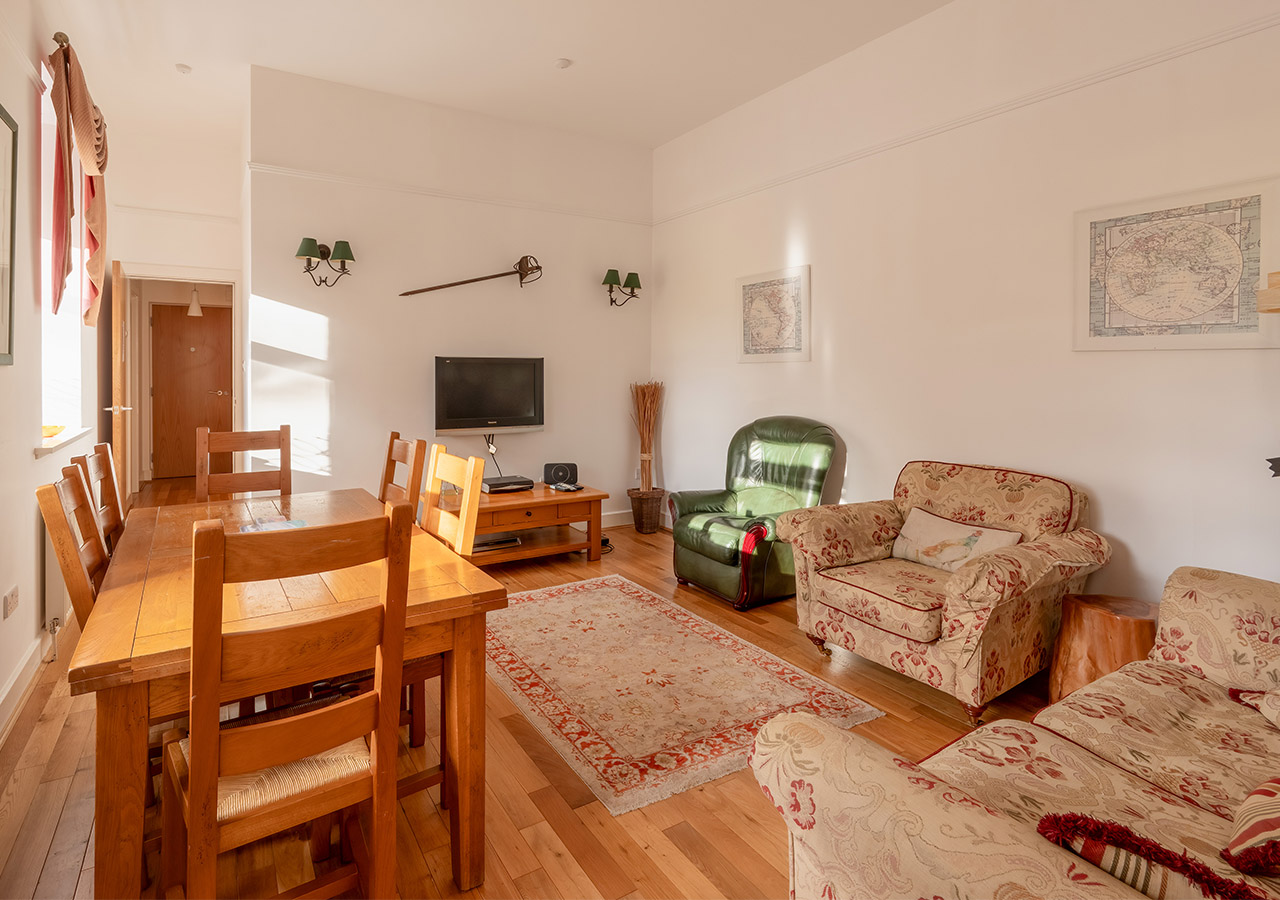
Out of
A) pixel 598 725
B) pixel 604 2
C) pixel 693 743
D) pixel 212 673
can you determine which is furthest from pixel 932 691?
pixel 604 2

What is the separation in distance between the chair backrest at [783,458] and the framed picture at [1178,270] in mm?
1455

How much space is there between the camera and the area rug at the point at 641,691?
7.48ft

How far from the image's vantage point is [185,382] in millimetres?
7891

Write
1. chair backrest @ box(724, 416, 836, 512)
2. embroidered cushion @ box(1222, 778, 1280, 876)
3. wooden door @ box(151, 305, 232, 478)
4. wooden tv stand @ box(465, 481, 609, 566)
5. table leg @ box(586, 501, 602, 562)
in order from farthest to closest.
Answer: wooden door @ box(151, 305, 232, 478), table leg @ box(586, 501, 602, 562), wooden tv stand @ box(465, 481, 609, 566), chair backrest @ box(724, 416, 836, 512), embroidered cushion @ box(1222, 778, 1280, 876)

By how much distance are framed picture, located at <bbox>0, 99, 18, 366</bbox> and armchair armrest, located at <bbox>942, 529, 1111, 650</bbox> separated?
3.58m

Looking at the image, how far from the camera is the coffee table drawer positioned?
4520mm

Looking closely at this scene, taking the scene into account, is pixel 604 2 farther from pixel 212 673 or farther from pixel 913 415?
pixel 212 673

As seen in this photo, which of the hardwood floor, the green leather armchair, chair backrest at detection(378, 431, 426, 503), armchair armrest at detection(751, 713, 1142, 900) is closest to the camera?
armchair armrest at detection(751, 713, 1142, 900)

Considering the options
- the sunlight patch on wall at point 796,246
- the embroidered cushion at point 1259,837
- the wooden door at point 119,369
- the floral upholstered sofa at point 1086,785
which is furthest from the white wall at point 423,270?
the embroidered cushion at point 1259,837

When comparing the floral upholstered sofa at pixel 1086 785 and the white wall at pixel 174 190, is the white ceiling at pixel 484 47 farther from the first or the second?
the floral upholstered sofa at pixel 1086 785

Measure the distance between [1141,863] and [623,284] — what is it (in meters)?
5.16

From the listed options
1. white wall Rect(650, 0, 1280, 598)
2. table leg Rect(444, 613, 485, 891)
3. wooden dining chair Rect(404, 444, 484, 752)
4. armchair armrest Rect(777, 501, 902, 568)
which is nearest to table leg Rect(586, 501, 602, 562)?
white wall Rect(650, 0, 1280, 598)

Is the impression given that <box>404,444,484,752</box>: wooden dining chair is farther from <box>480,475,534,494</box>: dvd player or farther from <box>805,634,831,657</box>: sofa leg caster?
<box>480,475,534,494</box>: dvd player

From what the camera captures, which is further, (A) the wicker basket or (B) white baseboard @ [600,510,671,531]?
(B) white baseboard @ [600,510,671,531]
